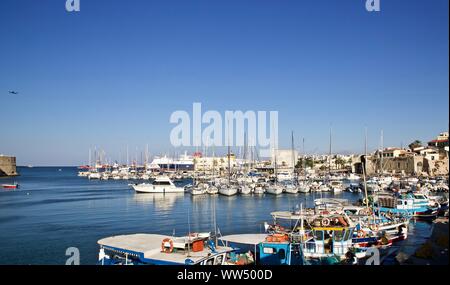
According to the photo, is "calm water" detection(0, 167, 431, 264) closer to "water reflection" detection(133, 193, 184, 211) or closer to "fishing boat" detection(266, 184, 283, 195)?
"water reflection" detection(133, 193, 184, 211)

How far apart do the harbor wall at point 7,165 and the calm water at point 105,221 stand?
4540 cm

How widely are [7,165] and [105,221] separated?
6261 centimetres

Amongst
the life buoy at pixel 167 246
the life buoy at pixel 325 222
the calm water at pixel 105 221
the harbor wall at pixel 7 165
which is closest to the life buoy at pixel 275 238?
the life buoy at pixel 325 222

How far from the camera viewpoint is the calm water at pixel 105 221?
46.5 ft

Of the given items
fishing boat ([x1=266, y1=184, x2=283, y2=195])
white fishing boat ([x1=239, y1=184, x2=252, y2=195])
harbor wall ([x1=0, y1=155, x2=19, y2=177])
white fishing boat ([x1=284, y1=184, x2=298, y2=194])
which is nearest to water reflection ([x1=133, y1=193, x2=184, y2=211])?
white fishing boat ([x1=239, y1=184, x2=252, y2=195])

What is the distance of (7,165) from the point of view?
241ft

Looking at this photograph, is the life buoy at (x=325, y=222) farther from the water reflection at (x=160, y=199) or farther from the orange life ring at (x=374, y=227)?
the water reflection at (x=160, y=199)

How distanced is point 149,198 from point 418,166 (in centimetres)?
3758

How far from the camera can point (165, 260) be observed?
7.30 metres

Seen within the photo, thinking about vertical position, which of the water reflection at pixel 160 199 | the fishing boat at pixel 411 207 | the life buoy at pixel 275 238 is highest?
the life buoy at pixel 275 238

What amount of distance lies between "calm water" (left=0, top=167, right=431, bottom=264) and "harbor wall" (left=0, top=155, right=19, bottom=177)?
45404mm

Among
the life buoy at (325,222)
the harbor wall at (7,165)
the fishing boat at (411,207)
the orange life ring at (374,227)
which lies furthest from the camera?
the harbor wall at (7,165)
